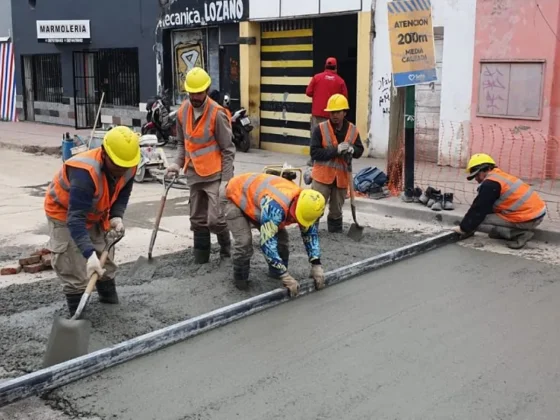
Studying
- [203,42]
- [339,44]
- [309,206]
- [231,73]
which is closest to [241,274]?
[309,206]

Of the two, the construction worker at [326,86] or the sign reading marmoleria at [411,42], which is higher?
the sign reading marmoleria at [411,42]

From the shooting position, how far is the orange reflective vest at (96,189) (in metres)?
4.48

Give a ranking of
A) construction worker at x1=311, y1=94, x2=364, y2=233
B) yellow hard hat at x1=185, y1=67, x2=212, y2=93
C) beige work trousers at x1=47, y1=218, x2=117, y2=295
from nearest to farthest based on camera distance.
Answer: beige work trousers at x1=47, y1=218, x2=117, y2=295, yellow hard hat at x1=185, y1=67, x2=212, y2=93, construction worker at x1=311, y1=94, x2=364, y2=233

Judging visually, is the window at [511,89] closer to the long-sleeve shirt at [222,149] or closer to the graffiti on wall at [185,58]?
the long-sleeve shirt at [222,149]

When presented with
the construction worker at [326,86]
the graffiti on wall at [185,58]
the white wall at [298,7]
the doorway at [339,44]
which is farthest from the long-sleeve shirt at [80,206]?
the graffiti on wall at [185,58]

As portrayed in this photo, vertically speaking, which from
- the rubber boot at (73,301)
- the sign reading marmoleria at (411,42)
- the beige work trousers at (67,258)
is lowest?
the rubber boot at (73,301)

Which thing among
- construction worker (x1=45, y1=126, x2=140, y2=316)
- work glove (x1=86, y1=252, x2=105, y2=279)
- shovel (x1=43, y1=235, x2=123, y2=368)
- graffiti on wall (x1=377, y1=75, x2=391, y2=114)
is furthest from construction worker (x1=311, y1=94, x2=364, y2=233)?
graffiti on wall (x1=377, y1=75, x2=391, y2=114)

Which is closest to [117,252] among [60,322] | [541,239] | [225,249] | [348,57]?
[225,249]

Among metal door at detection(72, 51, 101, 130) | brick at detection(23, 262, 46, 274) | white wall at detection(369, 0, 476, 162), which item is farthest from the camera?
metal door at detection(72, 51, 101, 130)

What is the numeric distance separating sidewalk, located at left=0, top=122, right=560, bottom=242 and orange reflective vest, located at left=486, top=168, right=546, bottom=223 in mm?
481

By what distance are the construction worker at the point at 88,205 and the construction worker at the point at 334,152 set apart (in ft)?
9.28

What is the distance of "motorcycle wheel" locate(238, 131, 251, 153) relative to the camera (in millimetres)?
14328

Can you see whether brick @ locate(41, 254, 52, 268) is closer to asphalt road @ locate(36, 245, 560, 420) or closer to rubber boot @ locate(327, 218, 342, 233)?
asphalt road @ locate(36, 245, 560, 420)

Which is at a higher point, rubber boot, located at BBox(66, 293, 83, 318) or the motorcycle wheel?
the motorcycle wheel
